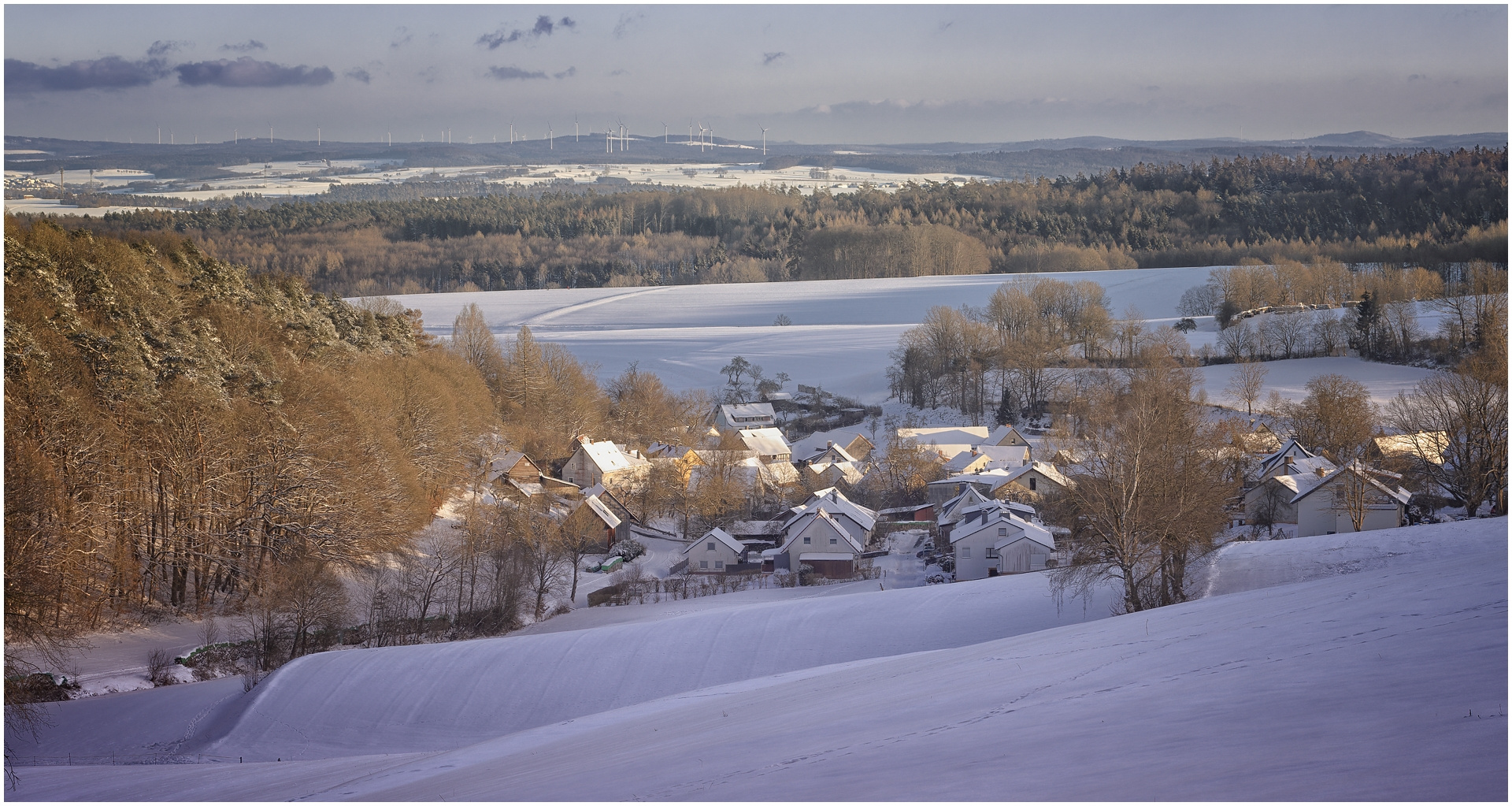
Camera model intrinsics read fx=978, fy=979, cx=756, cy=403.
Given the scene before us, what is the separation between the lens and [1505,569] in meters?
8.06

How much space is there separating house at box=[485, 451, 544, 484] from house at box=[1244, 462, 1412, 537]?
78.0 ft

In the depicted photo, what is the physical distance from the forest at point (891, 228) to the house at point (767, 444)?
54.3 metres

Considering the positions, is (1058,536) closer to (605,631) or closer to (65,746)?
(605,631)

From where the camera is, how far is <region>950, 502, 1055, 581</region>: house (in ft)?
84.7

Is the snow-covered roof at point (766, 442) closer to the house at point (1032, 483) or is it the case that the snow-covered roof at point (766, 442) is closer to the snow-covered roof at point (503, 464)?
the snow-covered roof at point (503, 464)

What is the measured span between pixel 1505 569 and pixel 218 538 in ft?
70.2

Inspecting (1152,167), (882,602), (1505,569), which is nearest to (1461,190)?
(1152,167)

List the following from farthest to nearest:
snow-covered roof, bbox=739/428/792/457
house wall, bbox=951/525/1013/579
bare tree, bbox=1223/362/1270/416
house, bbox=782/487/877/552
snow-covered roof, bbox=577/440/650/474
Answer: bare tree, bbox=1223/362/1270/416 < snow-covered roof, bbox=739/428/792/457 < snow-covered roof, bbox=577/440/650/474 < house, bbox=782/487/877/552 < house wall, bbox=951/525/1013/579

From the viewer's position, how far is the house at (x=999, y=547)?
25828 millimetres

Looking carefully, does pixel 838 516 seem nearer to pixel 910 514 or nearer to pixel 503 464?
pixel 910 514

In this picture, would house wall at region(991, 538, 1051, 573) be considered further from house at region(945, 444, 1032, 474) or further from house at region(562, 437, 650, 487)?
house at region(562, 437, 650, 487)

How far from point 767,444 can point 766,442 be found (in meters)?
0.17

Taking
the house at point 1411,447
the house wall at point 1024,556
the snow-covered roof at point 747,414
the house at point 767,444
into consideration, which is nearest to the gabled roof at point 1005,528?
the house wall at point 1024,556

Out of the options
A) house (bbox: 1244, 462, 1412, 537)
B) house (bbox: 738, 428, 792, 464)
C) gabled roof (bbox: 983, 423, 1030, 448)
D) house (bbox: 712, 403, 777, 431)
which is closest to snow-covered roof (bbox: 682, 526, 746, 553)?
house (bbox: 738, 428, 792, 464)
